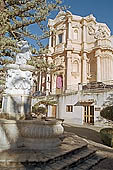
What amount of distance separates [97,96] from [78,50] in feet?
38.3

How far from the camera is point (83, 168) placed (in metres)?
3.73

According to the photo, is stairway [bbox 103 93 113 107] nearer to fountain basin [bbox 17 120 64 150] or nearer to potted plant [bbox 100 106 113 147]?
potted plant [bbox 100 106 113 147]

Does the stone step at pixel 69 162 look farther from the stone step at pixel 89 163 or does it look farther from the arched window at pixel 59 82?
the arched window at pixel 59 82

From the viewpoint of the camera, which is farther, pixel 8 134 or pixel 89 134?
pixel 89 134

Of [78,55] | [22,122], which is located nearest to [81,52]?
[78,55]

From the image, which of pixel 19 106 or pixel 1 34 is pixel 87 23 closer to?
pixel 1 34

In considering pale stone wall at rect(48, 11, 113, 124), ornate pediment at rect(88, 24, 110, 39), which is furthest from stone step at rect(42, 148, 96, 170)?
ornate pediment at rect(88, 24, 110, 39)

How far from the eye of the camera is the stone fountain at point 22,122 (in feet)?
12.6

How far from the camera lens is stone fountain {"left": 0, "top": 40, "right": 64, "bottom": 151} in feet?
12.6

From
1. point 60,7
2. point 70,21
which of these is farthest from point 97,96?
point 70,21

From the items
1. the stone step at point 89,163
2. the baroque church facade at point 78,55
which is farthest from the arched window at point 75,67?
the stone step at point 89,163

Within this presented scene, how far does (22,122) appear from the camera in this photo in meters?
3.92

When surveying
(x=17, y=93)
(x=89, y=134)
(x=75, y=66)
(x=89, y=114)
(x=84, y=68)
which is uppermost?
(x=75, y=66)

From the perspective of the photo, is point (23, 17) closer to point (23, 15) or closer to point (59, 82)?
point (23, 15)
